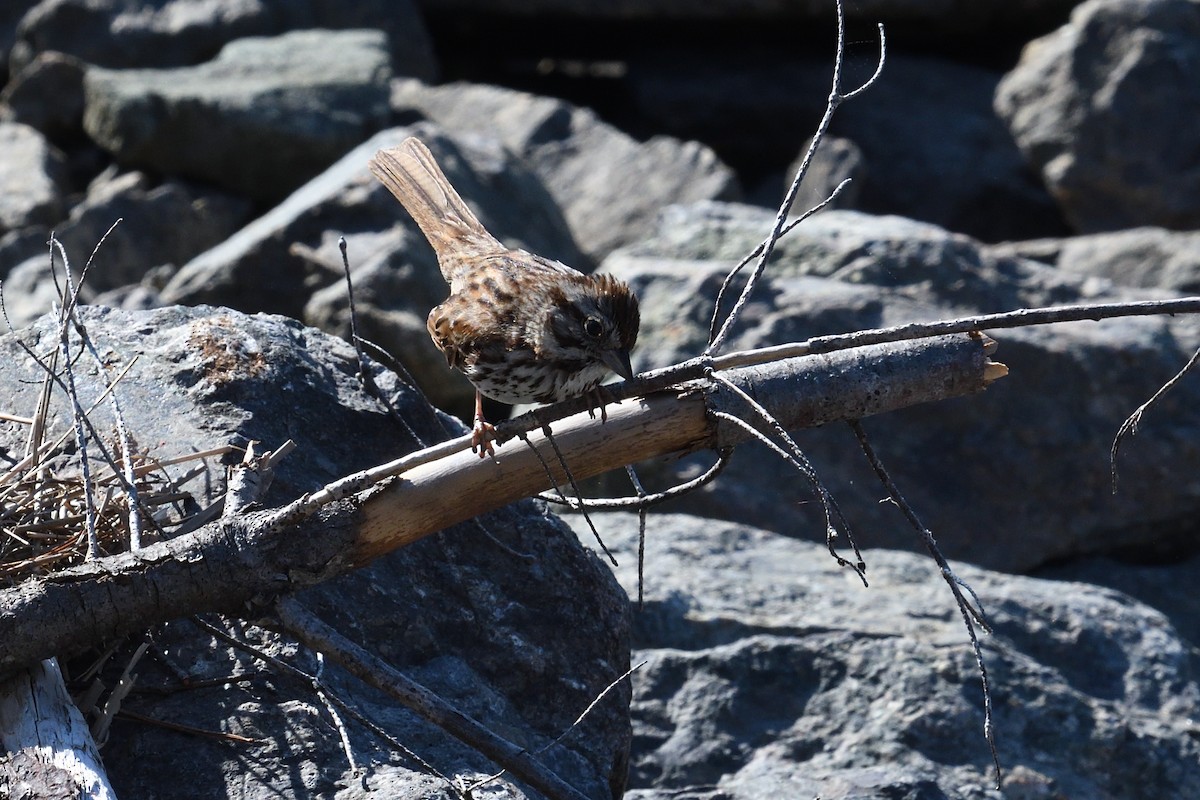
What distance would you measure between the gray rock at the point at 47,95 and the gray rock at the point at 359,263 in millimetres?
3710

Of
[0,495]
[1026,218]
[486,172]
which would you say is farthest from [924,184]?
[0,495]

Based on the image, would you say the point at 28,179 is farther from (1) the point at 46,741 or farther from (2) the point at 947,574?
(2) the point at 947,574

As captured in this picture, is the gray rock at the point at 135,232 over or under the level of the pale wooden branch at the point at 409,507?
under

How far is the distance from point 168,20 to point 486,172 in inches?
180

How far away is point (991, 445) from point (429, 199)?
308 cm

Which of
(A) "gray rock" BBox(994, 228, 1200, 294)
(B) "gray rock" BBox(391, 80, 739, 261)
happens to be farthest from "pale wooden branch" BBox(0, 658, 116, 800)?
(A) "gray rock" BBox(994, 228, 1200, 294)

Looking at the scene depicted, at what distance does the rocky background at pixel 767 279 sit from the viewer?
464cm

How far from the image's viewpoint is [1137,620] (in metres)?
5.36

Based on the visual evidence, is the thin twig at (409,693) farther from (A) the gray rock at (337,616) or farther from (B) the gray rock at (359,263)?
(B) the gray rock at (359,263)

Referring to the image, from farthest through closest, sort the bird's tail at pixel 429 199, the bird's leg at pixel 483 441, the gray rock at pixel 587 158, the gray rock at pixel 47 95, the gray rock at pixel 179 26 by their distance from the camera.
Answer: the gray rock at pixel 179 26, the gray rock at pixel 47 95, the gray rock at pixel 587 158, the bird's tail at pixel 429 199, the bird's leg at pixel 483 441

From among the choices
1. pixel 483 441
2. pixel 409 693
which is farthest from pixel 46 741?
pixel 483 441

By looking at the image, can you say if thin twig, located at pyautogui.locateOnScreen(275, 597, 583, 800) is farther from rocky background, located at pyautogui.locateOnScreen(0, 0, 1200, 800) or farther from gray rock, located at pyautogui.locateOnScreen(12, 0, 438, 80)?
gray rock, located at pyautogui.locateOnScreen(12, 0, 438, 80)

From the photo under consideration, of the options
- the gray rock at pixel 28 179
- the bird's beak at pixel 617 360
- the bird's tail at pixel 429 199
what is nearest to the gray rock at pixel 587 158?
the gray rock at pixel 28 179

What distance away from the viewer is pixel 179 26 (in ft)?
40.1
